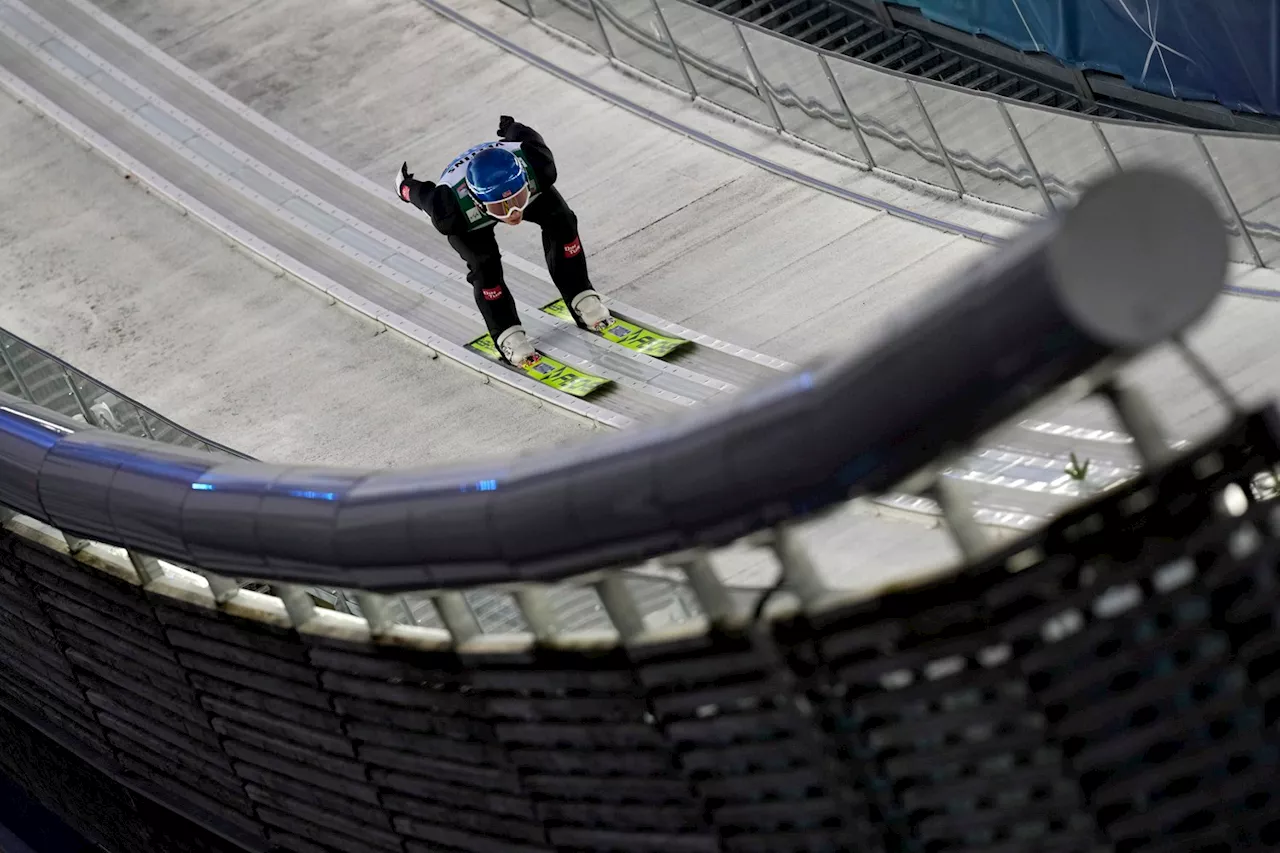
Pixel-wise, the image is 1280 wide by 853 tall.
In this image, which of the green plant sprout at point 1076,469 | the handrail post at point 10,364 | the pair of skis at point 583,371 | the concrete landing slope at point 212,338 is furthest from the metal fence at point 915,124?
the green plant sprout at point 1076,469

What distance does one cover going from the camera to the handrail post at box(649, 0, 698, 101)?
14492 mm

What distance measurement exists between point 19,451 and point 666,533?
254 cm

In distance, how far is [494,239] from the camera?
1146cm

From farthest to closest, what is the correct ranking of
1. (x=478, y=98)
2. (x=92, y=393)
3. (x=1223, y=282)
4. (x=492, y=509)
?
(x=478, y=98)
(x=92, y=393)
(x=492, y=509)
(x=1223, y=282)

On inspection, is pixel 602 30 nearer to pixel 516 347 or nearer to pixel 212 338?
pixel 212 338

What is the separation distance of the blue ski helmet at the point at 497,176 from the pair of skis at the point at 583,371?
4.48ft

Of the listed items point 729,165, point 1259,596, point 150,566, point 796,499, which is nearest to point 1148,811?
point 1259,596

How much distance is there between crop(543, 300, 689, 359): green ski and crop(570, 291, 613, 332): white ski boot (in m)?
0.09

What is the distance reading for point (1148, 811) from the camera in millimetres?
3561

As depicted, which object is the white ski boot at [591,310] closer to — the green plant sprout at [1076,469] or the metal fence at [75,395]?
the metal fence at [75,395]

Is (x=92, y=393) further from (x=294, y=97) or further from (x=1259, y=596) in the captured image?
(x=294, y=97)

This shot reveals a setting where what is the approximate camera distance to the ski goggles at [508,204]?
35.4 feet

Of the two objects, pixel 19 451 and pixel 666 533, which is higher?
pixel 666 533

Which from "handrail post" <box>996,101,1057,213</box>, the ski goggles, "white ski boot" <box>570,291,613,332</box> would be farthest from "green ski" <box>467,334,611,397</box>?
"handrail post" <box>996,101,1057,213</box>
